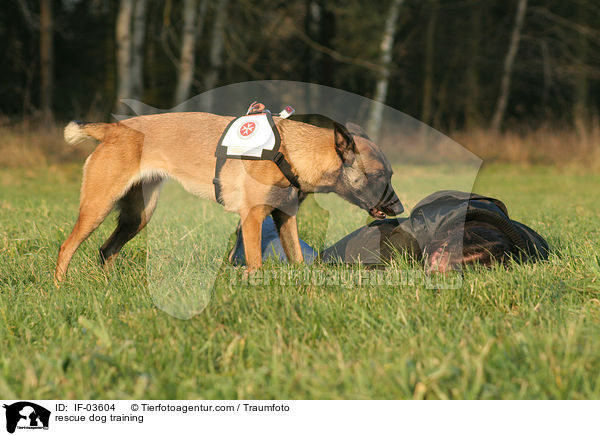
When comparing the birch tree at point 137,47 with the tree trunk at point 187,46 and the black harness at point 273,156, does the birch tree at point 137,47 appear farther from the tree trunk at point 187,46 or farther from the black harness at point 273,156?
the black harness at point 273,156

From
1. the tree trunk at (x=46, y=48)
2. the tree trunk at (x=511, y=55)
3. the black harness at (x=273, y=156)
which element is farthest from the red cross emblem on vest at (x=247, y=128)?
the tree trunk at (x=511, y=55)

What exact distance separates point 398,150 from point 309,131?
10133 millimetres

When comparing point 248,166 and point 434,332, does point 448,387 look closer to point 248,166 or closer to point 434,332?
point 434,332

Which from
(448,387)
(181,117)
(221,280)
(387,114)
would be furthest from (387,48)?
(448,387)

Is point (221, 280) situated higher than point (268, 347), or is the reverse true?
point (268, 347)

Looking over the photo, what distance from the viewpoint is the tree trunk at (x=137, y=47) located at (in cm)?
1232

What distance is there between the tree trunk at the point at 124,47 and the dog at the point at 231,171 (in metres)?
9.03

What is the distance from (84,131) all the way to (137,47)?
9.38 metres

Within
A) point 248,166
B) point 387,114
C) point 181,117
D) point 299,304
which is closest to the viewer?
point 299,304

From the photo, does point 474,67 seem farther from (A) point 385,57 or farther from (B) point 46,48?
(B) point 46,48

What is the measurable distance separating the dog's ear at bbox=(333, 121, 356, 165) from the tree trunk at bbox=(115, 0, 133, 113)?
9926mm
